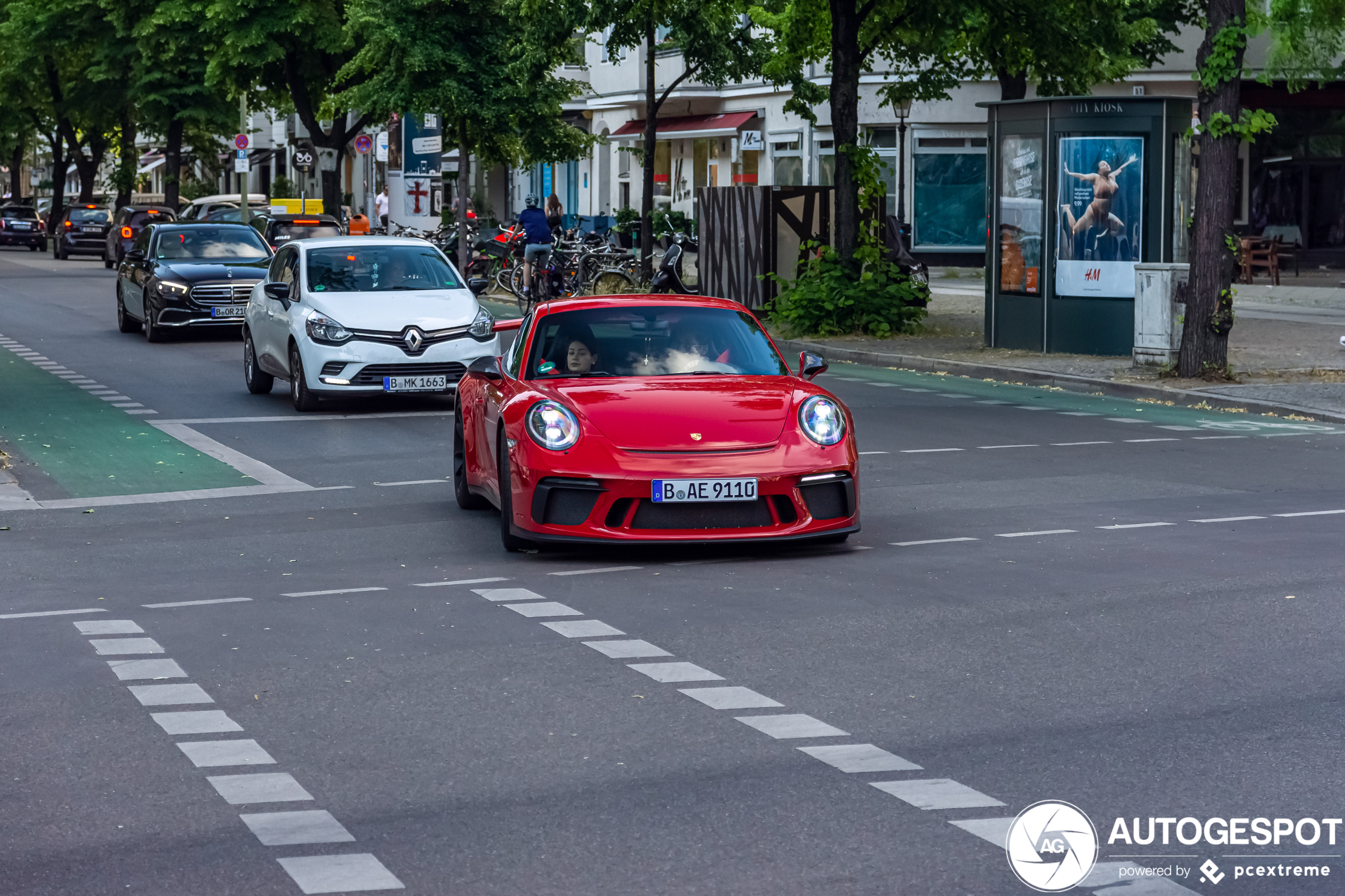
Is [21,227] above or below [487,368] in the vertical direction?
above

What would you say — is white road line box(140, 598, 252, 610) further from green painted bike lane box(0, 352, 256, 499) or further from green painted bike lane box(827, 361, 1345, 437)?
green painted bike lane box(827, 361, 1345, 437)

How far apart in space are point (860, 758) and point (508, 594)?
331 centimetres

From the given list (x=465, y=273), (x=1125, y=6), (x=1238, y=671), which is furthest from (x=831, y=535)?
(x=465, y=273)

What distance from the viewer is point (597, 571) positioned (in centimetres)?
978

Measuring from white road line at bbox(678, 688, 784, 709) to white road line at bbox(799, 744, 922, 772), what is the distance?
0.60m

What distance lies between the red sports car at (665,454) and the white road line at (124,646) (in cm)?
237

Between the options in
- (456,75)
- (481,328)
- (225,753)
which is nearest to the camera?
(225,753)

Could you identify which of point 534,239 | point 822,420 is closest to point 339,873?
point 822,420

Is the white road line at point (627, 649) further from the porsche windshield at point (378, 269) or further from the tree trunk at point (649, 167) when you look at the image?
the tree trunk at point (649, 167)

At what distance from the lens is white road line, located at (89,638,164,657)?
791 centimetres

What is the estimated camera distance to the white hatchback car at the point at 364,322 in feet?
58.7

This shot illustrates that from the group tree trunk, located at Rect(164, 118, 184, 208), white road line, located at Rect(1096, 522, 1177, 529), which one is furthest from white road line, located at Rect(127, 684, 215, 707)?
tree trunk, located at Rect(164, 118, 184, 208)

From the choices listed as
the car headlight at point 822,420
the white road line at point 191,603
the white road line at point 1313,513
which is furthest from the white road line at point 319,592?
the white road line at point 1313,513

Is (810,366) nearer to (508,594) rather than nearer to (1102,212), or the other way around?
(508,594)
